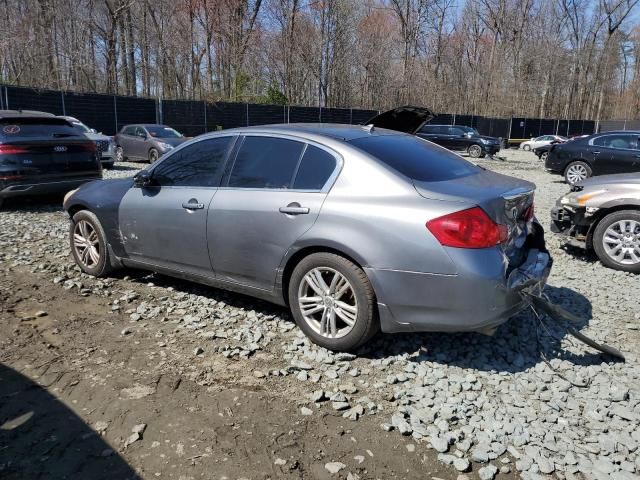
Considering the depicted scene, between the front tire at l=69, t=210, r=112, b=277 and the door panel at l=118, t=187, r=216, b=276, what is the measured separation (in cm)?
41

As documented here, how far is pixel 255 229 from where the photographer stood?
3998mm

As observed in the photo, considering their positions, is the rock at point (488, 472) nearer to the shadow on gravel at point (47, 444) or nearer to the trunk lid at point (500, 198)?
the trunk lid at point (500, 198)

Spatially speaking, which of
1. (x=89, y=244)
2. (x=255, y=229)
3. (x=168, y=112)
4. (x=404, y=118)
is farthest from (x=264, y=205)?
(x=168, y=112)

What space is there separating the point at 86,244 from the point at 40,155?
3.82 m

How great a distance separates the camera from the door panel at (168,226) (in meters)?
4.38

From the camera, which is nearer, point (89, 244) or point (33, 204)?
point (89, 244)

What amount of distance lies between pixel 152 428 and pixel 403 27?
147 feet

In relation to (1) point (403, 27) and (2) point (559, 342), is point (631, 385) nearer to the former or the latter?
(2) point (559, 342)

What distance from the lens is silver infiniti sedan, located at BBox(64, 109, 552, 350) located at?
3.33 meters

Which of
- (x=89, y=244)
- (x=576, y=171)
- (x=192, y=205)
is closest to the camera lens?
(x=192, y=205)

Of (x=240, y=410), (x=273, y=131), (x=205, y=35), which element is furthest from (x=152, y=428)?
(x=205, y=35)

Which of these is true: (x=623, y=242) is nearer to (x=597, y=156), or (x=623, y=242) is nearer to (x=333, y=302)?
(x=333, y=302)

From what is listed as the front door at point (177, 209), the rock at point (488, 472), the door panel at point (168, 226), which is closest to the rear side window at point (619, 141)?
the front door at point (177, 209)

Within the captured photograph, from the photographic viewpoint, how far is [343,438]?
2.91 m
